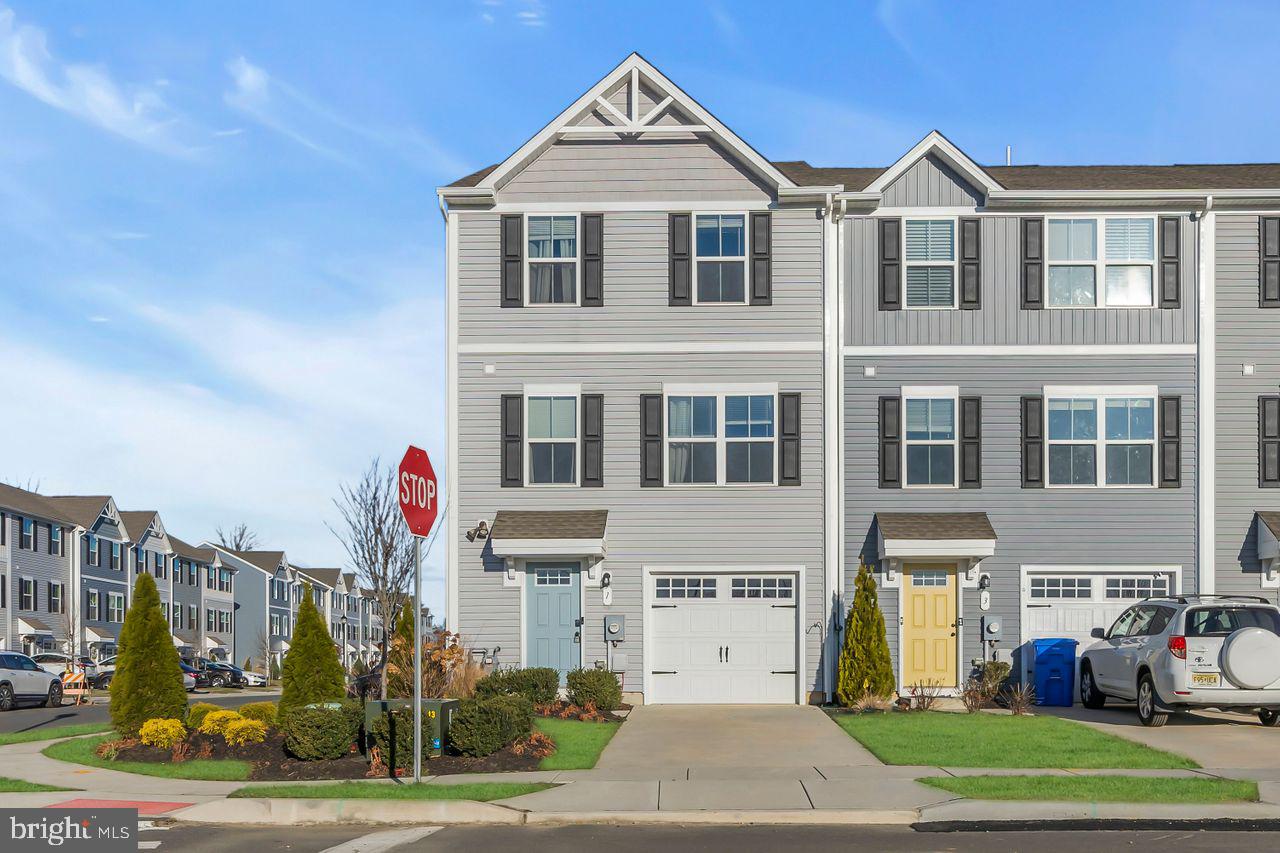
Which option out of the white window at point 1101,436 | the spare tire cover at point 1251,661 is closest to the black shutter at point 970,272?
the white window at point 1101,436

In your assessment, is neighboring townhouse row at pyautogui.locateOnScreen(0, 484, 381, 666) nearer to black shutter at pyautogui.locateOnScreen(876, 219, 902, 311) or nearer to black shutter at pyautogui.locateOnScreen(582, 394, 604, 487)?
black shutter at pyautogui.locateOnScreen(582, 394, 604, 487)

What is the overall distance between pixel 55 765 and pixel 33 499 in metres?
50.0

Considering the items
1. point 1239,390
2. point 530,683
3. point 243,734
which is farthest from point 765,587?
point 243,734

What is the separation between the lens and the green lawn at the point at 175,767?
14242 mm

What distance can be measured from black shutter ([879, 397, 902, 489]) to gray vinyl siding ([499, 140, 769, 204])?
4.33 m

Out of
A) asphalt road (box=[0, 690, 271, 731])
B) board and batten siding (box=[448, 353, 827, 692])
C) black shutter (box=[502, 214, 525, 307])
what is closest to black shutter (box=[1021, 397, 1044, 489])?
board and batten siding (box=[448, 353, 827, 692])

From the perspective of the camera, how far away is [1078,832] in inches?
429

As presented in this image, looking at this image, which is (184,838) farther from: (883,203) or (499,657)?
(883,203)

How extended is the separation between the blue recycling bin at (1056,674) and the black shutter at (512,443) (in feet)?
30.7

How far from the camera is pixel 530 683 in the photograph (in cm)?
2098

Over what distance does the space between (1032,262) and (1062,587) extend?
5739mm

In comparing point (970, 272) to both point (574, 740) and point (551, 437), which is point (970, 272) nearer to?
point (551, 437)

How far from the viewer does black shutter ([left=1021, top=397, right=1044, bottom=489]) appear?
2336 centimetres

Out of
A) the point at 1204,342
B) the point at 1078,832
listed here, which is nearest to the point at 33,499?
the point at 1204,342
